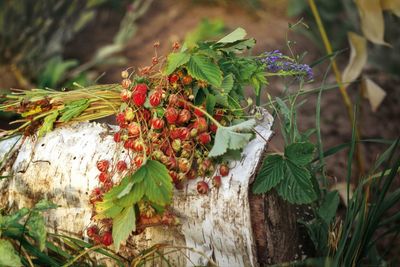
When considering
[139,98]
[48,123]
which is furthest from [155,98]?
[48,123]

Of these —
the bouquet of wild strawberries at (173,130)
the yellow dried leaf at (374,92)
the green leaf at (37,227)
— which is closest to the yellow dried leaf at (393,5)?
the yellow dried leaf at (374,92)

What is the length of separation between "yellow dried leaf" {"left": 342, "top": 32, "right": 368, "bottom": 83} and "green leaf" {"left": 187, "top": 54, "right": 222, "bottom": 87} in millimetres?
908

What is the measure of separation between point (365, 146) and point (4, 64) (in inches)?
84.1

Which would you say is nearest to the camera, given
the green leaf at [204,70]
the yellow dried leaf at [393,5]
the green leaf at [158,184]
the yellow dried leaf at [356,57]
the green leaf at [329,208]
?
the green leaf at [158,184]

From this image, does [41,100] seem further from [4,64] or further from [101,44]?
[101,44]

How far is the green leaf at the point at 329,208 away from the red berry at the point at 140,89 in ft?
→ 1.99

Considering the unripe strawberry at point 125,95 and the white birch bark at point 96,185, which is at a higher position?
the unripe strawberry at point 125,95

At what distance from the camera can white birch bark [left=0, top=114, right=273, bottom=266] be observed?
140cm

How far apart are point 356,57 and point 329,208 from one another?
85 centimetres

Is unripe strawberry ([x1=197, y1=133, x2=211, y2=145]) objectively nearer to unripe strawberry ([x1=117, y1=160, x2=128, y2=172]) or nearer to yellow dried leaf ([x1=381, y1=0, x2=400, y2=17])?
unripe strawberry ([x1=117, y1=160, x2=128, y2=172])

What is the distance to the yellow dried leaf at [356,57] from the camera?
2.15 m

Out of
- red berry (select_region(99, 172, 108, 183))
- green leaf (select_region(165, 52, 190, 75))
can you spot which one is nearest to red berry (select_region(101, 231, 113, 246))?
red berry (select_region(99, 172, 108, 183))

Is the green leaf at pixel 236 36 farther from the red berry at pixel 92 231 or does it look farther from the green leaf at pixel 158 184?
the red berry at pixel 92 231

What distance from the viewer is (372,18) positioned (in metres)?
2.07
